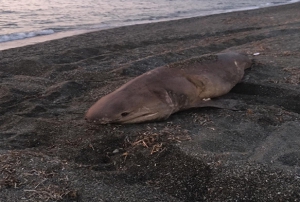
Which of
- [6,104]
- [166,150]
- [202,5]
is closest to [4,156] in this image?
[166,150]

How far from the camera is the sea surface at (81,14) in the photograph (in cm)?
1511

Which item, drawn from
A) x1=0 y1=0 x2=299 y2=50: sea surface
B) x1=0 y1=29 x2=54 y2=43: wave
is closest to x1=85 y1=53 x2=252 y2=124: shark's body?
x1=0 y1=0 x2=299 y2=50: sea surface

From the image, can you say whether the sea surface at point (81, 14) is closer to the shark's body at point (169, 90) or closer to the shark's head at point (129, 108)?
the shark's body at point (169, 90)

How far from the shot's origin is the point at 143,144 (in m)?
3.98

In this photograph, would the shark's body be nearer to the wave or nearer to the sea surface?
the sea surface

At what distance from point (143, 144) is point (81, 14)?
16988mm

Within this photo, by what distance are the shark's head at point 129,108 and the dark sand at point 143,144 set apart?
0.11 meters

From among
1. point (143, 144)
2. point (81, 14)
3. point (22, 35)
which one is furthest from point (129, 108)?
point (81, 14)

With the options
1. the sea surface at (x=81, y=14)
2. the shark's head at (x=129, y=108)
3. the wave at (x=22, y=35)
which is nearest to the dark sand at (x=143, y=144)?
the shark's head at (x=129, y=108)

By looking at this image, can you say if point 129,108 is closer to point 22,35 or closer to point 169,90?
point 169,90

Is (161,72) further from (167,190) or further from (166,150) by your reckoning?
(167,190)

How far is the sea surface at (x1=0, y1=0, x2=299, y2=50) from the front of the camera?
15106 mm

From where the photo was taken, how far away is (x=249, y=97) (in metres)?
5.83

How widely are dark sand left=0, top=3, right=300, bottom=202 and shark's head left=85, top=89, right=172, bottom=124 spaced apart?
4.3 inches
